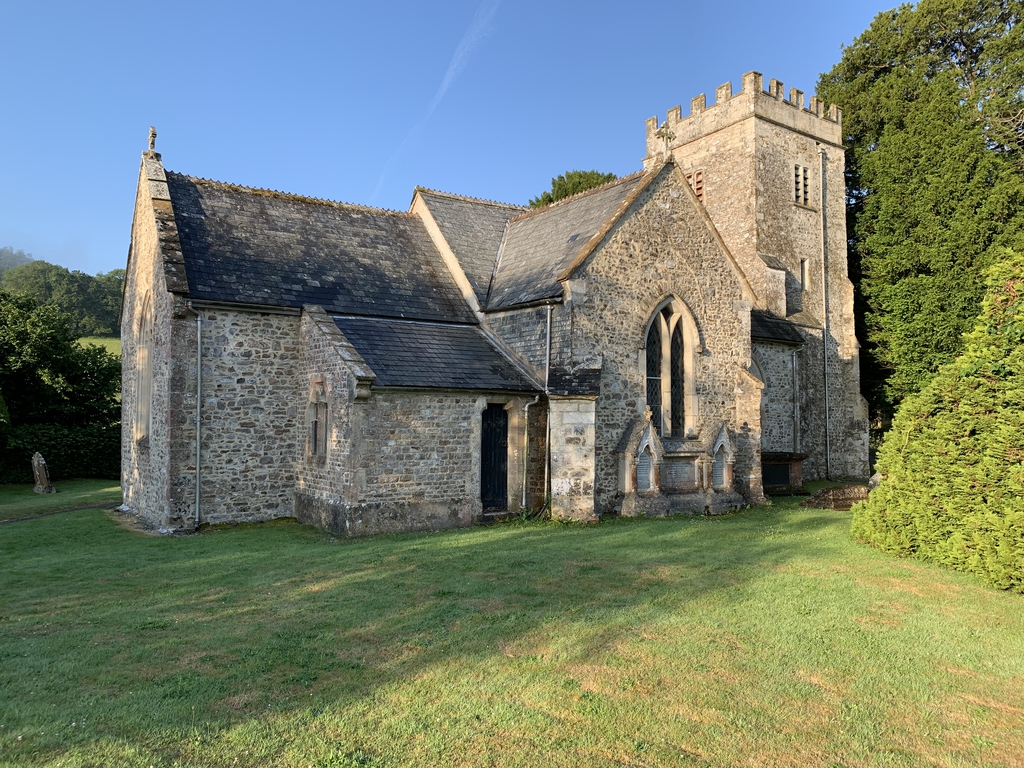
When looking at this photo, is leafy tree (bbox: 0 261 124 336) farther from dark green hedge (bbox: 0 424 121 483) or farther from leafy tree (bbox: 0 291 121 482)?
dark green hedge (bbox: 0 424 121 483)

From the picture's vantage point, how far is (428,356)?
17.2 m

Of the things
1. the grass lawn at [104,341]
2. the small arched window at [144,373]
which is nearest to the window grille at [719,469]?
the small arched window at [144,373]

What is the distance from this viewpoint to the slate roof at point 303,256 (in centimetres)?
1733

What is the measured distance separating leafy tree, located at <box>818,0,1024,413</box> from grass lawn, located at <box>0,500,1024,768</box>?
75.6ft

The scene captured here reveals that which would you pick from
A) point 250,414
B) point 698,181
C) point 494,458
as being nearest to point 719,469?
point 494,458

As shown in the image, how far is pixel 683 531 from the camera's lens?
15.5m

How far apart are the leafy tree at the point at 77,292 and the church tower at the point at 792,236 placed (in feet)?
190

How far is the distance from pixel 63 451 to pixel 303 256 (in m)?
18.0

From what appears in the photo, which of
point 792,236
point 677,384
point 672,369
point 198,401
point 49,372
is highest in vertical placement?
point 792,236

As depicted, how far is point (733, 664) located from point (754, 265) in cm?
2509

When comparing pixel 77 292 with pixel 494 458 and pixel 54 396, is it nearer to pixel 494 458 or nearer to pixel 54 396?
pixel 54 396

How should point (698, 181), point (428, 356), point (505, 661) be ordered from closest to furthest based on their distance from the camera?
point (505, 661) → point (428, 356) → point (698, 181)

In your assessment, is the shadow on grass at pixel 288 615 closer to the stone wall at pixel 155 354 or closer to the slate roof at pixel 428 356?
the stone wall at pixel 155 354

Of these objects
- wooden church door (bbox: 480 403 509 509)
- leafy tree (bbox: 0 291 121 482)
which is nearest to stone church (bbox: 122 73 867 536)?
wooden church door (bbox: 480 403 509 509)
